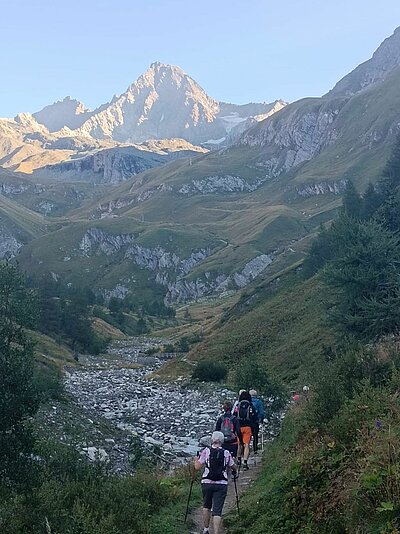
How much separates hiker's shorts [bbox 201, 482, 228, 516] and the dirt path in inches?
36.4

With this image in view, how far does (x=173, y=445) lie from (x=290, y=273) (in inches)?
1971

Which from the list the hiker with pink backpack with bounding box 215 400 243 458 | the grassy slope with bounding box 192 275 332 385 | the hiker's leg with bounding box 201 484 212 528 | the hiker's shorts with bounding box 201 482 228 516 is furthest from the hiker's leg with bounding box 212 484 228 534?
the grassy slope with bounding box 192 275 332 385

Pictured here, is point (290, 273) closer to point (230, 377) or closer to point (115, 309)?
point (230, 377)

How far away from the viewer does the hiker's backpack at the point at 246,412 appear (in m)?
17.8

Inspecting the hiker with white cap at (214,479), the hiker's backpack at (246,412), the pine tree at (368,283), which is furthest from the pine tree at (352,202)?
the hiker with white cap at (214,479)

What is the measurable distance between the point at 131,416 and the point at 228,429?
18.3 metres

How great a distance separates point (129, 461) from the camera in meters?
21.2

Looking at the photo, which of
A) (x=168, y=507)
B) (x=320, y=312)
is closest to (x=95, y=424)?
(x=168, y=507)

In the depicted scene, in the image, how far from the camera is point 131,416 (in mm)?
32156

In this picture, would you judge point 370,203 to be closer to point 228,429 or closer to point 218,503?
point 228,429

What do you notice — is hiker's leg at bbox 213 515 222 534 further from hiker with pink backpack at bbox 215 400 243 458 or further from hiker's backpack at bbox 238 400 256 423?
hiker's backpack at bbox 238 400 256 423

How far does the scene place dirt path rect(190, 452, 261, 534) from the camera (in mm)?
12414

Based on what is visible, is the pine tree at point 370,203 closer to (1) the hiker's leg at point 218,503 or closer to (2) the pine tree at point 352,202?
(2) the pine tree at point 352,202

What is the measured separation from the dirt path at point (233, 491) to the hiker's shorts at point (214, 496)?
93 centimetres
